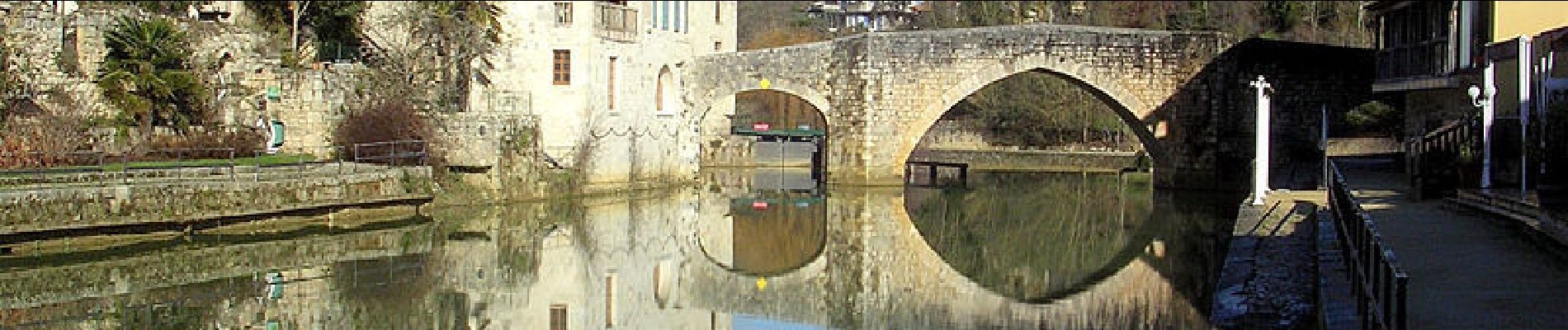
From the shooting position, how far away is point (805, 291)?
584 inches

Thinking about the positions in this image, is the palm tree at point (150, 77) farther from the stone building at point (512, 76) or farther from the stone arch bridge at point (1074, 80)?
the stone arch bridge at point (1074, 80)

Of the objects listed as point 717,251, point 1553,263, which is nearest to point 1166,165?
point 717,251

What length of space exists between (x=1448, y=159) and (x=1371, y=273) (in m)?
8.76

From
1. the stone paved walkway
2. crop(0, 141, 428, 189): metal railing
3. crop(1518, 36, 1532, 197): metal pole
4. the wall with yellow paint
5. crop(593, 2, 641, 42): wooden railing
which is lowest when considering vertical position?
the stone paved walkway

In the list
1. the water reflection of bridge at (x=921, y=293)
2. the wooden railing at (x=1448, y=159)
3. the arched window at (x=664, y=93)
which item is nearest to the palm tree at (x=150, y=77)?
the water reflection of bridge at (x=921, y=293)

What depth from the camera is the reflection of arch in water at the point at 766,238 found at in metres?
17.3

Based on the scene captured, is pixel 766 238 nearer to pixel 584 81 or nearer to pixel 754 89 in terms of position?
pixel 584 81

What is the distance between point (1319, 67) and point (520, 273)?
18.0m

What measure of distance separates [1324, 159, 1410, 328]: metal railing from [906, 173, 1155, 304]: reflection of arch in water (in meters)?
4.14

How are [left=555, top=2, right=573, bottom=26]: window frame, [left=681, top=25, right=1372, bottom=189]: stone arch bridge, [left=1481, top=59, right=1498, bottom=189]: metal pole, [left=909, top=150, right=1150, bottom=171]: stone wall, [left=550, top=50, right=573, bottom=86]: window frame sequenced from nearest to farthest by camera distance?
1. [left=1481, top=59, right=1498, bottom=189]: metal pole
2. [left=555, top=2, right=573, bottom=26]: window frame
3. [left=550, top=50, right=573, bottom=86]: window frame
4. [left=681, top=25, right=1372, bottom=189]: stone arch bridge
5. [left=909, top=150, right=1150, bottom=171]: stone wall

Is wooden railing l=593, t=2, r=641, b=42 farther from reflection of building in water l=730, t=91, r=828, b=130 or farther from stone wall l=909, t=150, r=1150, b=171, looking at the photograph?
reflection of building in water l=730, t=91, r=828, b=130

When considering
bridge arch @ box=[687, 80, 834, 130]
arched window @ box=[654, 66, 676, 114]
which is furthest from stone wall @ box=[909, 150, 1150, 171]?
arched window @ box=[654, 66, 676, 114]

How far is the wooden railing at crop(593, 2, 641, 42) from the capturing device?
26.9m

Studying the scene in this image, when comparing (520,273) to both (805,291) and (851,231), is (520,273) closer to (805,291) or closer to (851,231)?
(805,291)
